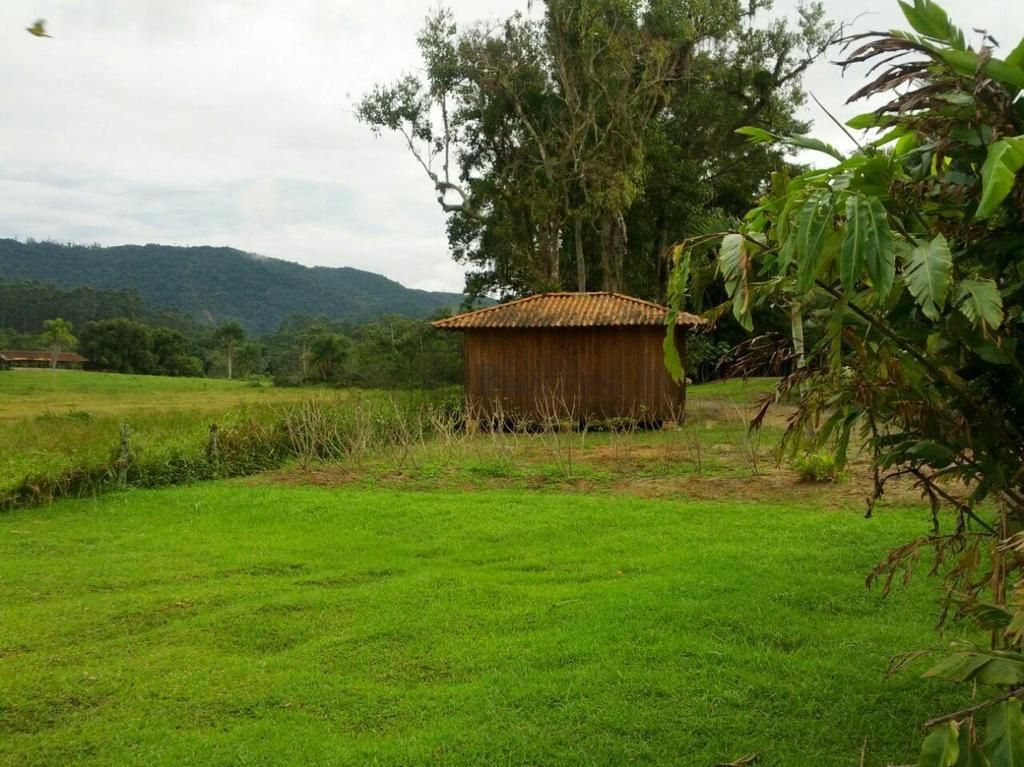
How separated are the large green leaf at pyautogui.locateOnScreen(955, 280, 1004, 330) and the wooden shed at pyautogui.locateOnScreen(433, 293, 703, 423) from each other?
14.7m

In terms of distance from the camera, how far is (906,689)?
11.4ft

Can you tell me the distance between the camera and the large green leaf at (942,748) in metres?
1.46

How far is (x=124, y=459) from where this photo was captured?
385 inches

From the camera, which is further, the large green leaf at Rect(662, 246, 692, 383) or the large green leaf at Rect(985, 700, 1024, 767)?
the large green leaf at Rect(662, 246, 692, 383)

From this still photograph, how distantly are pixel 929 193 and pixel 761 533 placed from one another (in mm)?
5074

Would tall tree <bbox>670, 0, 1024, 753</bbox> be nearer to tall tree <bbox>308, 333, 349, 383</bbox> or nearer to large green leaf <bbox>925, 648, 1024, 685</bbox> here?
large green leaf <bbox>925, 648, 1024, 685</bbox>

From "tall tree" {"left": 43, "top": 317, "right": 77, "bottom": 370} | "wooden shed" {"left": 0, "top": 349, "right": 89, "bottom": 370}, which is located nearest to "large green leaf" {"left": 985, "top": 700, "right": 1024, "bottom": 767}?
"wooden shed" {"left": 0, "top": 349, "right": 89, "bottom": 370}

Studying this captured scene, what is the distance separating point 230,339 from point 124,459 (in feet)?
126

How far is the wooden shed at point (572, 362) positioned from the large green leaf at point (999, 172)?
15033 millimetres

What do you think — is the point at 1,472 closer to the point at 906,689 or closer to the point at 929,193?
the point at 906,689

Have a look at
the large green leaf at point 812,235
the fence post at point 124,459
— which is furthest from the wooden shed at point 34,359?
→ the large green leaf at point 812,235

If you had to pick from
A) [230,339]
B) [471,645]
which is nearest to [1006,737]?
[471,645]

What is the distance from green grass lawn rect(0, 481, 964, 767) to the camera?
311cm

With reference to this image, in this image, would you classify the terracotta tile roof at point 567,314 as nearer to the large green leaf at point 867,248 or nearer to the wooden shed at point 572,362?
the wooden shed at point 572,362
